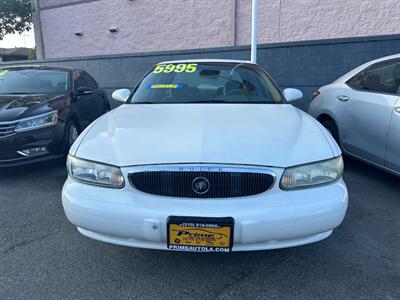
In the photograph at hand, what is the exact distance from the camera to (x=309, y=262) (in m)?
2.36

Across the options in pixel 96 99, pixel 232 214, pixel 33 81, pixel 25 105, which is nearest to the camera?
pixel 232 214

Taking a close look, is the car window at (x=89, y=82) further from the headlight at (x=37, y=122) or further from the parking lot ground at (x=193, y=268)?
the parking lot ground at (x=193, y=268)

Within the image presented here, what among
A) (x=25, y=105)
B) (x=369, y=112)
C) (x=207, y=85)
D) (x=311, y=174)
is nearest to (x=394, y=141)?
(x=369, y=112)

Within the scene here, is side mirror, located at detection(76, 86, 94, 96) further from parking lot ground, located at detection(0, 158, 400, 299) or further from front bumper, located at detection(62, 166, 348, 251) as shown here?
front bumper, located at detection(62, 166, 348, 251)

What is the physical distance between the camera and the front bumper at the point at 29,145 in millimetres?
3846

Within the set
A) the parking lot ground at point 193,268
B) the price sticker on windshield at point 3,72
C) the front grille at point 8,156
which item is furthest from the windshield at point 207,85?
the price sticker on windshield at point 3,72

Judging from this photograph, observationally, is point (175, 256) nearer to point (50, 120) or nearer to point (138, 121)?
point (138, 121)

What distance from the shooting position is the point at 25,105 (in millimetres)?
4160

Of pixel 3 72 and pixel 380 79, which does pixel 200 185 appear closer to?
pixel 380 79

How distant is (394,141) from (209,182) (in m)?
2.43

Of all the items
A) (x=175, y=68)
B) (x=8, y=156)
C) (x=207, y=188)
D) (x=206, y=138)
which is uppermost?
(x=175, y=68)

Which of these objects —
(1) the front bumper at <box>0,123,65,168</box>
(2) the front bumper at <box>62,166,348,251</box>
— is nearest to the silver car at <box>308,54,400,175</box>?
(2) the front bumper at <box>62,166,348,251</box>

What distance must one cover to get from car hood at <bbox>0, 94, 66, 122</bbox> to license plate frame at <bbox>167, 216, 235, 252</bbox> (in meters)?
2.93

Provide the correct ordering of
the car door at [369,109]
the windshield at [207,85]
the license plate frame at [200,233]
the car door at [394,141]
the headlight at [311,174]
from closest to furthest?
1. the license plate frame at [200,233]
2. the headlight at [311,174]
3. the windshield at [207,85]
4. the car door at [394,141]
5. the car door at [369,109]
